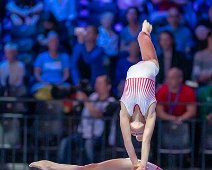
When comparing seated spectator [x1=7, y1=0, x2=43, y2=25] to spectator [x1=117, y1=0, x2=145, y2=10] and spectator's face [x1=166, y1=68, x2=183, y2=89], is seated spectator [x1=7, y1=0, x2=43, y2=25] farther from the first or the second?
spectator's face [x1=166, y1=68, x2=183, y2=89]

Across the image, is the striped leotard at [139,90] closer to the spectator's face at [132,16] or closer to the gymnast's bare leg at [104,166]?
the gymnast's bare leg at [104,166]

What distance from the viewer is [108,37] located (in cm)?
994

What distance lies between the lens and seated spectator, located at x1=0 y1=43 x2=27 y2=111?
9.70 m

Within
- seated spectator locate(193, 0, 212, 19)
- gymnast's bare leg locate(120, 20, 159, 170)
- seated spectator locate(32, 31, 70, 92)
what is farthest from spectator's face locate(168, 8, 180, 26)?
gymnast's bare leg locate(120, 20, 159, 170)

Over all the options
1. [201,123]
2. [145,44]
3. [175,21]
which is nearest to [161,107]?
[201,123]

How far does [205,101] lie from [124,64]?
113 cm

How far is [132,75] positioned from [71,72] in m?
5.51

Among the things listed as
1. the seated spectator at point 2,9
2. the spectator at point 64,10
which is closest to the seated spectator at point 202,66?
the spectator at point 64,10

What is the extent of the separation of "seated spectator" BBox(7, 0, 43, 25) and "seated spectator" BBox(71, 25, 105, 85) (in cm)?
91

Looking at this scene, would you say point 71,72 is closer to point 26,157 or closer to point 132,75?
point 26,157

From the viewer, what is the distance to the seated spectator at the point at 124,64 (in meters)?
9.12

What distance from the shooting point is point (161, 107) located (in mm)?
8570

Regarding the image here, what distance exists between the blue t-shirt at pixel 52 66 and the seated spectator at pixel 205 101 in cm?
186

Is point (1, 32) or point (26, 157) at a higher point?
point (1, 32)
